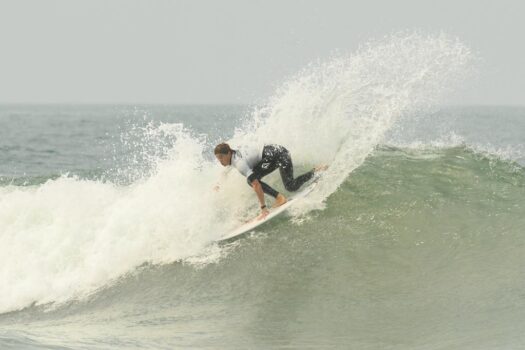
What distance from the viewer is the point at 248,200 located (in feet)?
34.8

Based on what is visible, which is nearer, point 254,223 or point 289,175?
point 254,223

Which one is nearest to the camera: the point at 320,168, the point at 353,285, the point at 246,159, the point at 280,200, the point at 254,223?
the point at 353,285

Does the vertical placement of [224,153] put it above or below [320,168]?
above

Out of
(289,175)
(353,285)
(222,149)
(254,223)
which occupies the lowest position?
(353,285)

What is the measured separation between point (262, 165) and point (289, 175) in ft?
1.69

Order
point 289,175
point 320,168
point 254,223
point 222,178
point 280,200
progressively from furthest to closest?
point 320,168, point 222,178, point 289,175, point 280,200, point 254,223

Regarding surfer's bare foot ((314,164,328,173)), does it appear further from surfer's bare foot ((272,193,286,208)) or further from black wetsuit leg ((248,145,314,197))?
surfer's bare foot ((272,193,286,208))

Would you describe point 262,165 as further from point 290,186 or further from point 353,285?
point 353,285

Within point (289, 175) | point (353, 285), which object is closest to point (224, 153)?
point (289, 175)

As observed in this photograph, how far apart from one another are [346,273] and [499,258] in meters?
2.07

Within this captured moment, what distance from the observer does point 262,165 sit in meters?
9.97

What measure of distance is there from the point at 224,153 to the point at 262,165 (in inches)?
28.2

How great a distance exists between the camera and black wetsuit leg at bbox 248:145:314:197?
9.98m

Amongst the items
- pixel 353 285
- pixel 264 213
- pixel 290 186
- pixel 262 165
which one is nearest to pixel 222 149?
pixel 262 165
